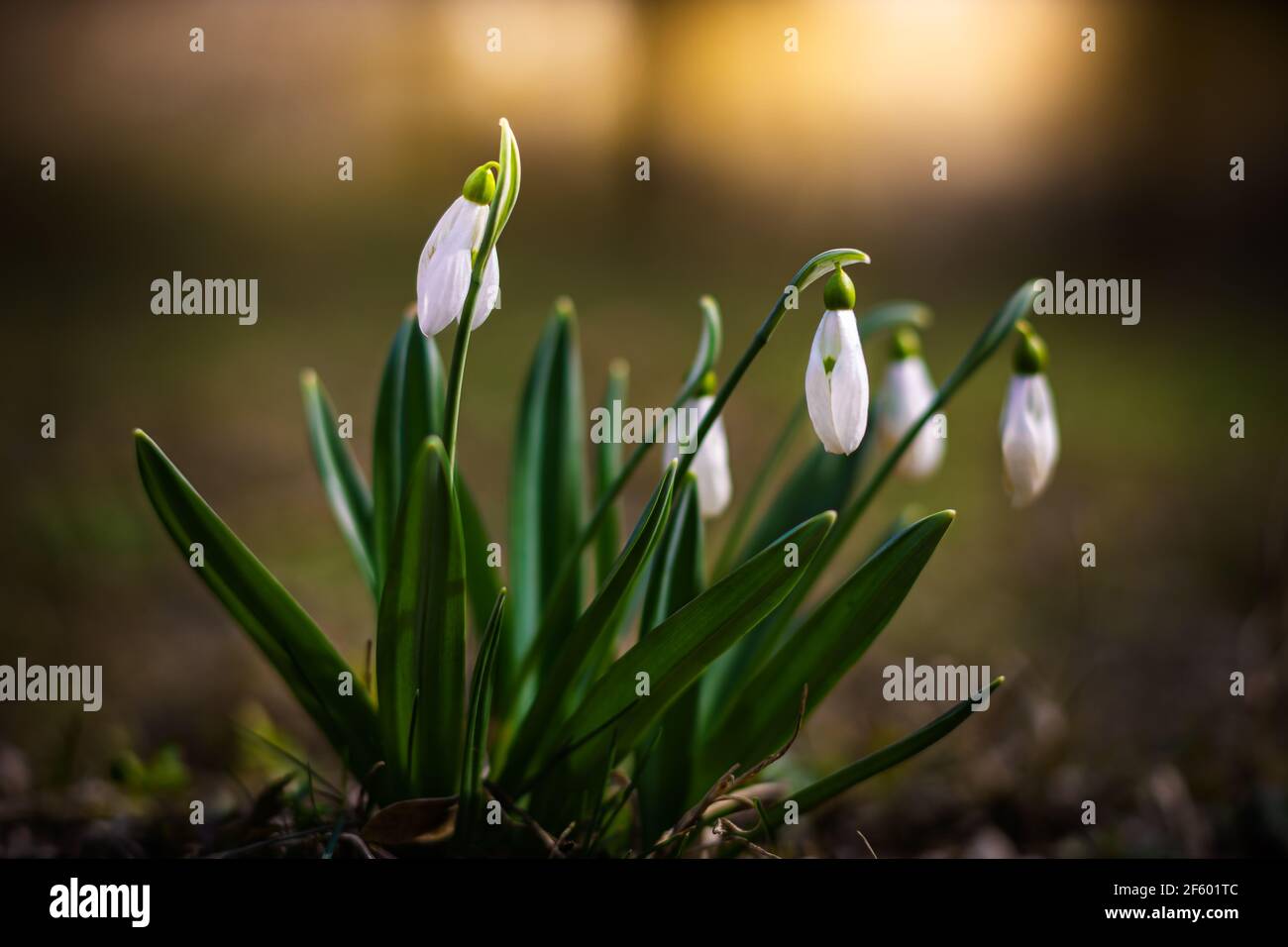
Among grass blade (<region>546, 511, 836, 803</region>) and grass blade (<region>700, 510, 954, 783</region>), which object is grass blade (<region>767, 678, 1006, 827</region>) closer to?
grass blade (<region>700, 510, 954, 783</region>)

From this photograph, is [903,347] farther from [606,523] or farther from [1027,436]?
[606,523]

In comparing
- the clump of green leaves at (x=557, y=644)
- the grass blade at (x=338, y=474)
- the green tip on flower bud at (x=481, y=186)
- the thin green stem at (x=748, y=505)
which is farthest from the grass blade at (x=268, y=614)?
the thin green stem at (x=748, y=505)

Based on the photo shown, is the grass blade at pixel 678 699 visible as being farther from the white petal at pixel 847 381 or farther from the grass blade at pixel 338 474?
the grass blade at pixel 338 474

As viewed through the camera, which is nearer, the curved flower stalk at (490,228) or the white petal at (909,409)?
the curved flower stalk at (490,228)

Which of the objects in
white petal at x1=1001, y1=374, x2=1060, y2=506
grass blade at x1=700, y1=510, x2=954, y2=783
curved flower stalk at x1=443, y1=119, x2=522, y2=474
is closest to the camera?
curved flower stalk at x1=443, y1=119, x2=522, y2=474

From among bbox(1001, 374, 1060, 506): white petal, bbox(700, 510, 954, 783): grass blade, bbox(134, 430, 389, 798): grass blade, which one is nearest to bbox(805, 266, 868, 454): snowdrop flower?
bbox(700, 510, 954, 783): grass blade
